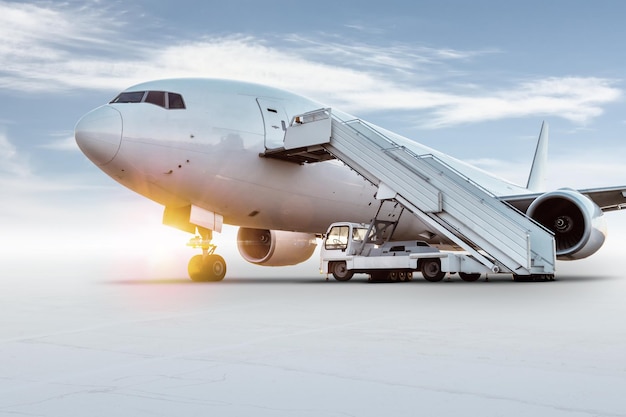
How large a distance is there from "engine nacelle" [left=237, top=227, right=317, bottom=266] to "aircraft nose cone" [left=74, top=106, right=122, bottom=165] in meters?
Answer: 5.08

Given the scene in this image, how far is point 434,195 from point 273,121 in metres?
3.92

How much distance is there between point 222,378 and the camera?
12.4 ft

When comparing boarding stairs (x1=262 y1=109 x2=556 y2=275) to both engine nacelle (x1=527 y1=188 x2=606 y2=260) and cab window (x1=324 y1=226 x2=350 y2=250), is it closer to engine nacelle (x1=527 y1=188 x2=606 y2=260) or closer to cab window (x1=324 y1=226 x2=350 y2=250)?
cab window (x1=324 y1=226 x2=350 y2=250)

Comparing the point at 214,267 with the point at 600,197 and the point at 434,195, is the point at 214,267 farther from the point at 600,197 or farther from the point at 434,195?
the point at 600,197

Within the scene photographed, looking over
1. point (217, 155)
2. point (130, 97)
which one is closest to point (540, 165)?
point (217, 155)

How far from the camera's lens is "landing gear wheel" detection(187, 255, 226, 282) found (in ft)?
44.1

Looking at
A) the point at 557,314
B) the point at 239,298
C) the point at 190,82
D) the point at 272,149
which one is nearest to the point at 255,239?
the point at 272,149

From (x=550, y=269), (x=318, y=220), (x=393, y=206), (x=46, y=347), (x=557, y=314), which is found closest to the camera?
(x=46, y=347)

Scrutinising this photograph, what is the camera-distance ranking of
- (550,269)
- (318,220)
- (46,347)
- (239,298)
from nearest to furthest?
(46,347)
(239,298)
(550,269)
(318,220)

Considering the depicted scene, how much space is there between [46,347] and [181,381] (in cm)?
190

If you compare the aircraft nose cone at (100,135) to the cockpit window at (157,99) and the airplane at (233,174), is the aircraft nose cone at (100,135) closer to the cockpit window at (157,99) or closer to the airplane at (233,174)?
the airplane at (233,174)

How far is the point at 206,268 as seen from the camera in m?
13.4

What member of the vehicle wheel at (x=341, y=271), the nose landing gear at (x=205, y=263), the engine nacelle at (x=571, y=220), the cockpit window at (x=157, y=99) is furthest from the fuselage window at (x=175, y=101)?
the engine nacelle at (x=571, y=220)

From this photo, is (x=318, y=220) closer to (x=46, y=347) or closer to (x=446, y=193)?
(x=446, y=193)
